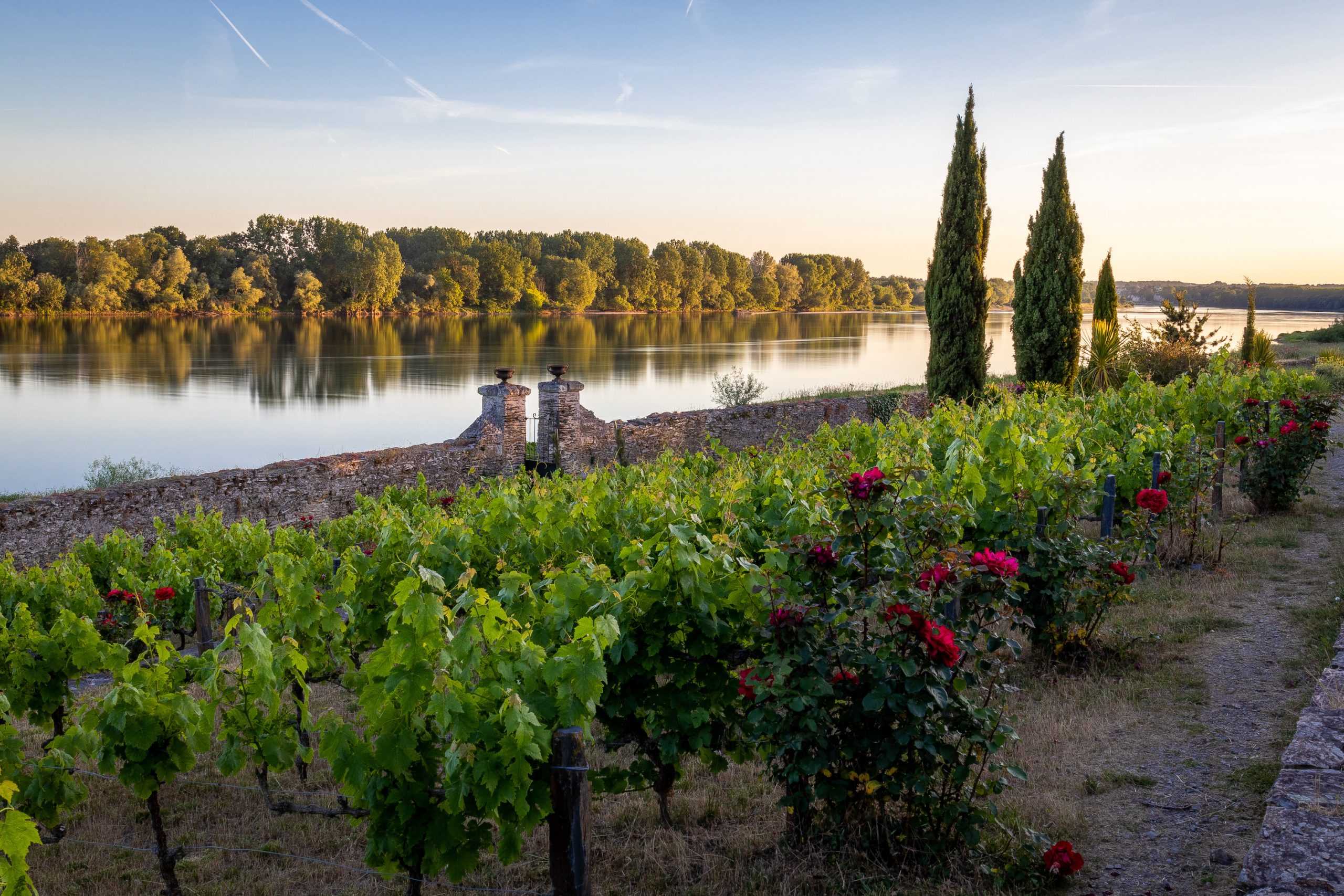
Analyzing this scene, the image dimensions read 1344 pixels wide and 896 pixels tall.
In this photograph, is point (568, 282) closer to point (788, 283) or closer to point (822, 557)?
point (788, 283)

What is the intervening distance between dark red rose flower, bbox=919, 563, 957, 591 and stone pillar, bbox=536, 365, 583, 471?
11.1 m

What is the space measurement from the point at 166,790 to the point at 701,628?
357 centimetres

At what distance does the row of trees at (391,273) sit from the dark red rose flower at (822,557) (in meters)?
75.3

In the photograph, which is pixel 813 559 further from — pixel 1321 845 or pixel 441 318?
pixel 441 318

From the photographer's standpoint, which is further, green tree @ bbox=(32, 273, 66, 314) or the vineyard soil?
green tree @ bbox=(32, 273, 66, 314)

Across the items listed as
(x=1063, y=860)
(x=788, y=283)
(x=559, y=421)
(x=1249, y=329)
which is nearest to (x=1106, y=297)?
(x=1249, y=329)

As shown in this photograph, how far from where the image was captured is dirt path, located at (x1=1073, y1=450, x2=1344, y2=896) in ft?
10.9

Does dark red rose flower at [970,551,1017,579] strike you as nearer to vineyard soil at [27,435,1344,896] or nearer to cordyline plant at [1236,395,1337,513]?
vineyard soil at [27,435,1344,896]

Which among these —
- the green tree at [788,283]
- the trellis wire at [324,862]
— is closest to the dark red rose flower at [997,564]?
the trellis wire at [324,862]

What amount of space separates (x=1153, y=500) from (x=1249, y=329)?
69.0 ft

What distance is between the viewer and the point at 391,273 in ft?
268

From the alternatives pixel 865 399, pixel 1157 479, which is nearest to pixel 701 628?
pixel 1157 479

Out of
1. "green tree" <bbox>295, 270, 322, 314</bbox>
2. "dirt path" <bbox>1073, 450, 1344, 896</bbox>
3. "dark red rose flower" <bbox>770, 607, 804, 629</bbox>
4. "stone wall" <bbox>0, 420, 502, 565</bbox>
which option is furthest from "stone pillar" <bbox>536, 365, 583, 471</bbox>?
"green tree" <bbox>295, 270, 322, 314</bbox>

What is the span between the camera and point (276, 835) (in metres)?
4.36
